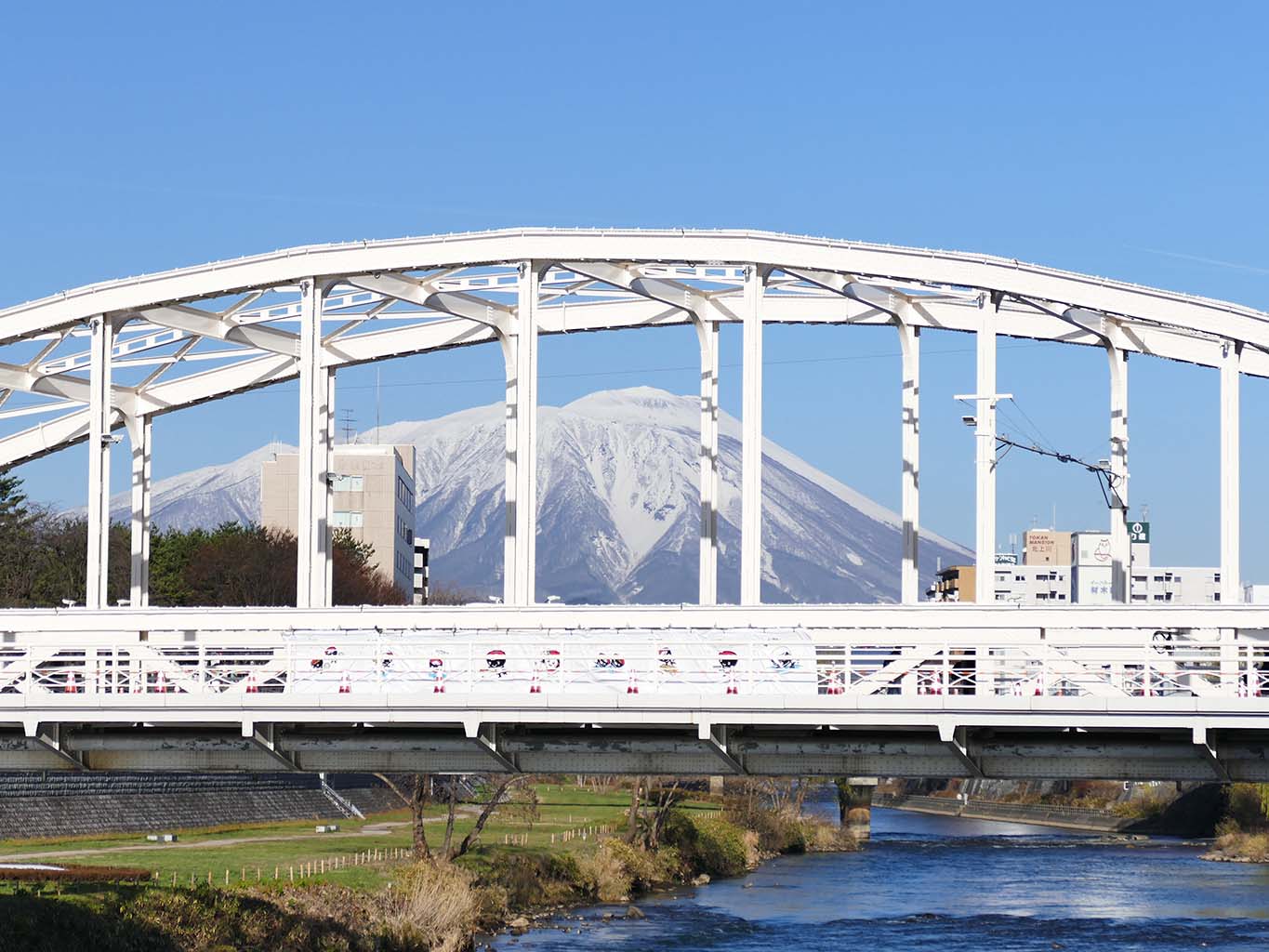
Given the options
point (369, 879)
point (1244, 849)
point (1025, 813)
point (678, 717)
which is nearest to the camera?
point (678, 717)

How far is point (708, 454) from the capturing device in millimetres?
52719

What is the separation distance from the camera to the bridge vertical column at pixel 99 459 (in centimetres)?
4931

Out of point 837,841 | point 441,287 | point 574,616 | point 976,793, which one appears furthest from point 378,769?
point 976,793

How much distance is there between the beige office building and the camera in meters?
154

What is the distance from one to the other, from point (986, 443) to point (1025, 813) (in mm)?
72294

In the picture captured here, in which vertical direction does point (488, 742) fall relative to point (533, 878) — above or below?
above

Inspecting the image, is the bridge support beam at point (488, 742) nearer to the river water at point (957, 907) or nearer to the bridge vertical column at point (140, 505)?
the river water at point (957, 907)

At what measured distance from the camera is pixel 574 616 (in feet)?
133

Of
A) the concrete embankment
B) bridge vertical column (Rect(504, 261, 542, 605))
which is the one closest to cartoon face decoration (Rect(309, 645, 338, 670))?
bridge vertical column (Rect(504, 261, 542, 605))

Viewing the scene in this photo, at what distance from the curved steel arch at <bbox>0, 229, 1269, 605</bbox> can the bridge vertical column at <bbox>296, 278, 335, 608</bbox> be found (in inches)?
2.8

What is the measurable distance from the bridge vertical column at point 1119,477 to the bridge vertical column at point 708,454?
10.1 m

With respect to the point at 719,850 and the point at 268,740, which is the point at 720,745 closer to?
the point at 268,740

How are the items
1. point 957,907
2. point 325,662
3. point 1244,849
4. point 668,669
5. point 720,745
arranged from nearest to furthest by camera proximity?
1. point 720,745
2. point 668,669
3. point 325,662
4. point 957,907
5. point 1244,849

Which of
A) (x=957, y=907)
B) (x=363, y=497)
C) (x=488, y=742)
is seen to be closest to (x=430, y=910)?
(x=488, y=742)
